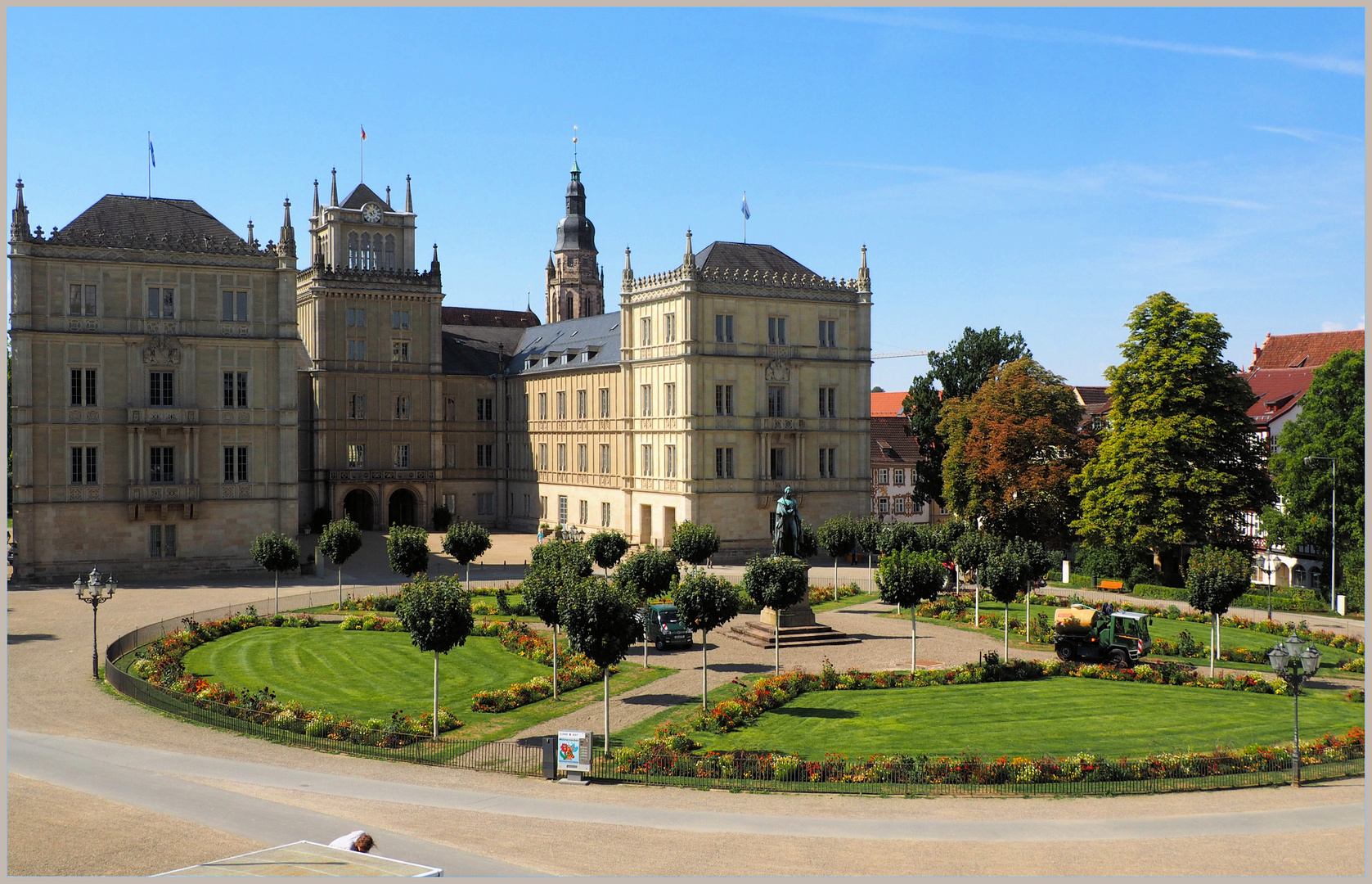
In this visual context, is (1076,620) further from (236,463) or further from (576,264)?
(576,264)

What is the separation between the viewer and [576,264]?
141375 millimetres

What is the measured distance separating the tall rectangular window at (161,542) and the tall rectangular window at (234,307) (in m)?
12.3

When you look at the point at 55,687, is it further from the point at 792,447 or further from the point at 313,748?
the point at 792,447

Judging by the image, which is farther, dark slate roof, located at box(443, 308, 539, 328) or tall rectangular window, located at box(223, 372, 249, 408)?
dark slate roof, located at box(443, 308, 539, 328)

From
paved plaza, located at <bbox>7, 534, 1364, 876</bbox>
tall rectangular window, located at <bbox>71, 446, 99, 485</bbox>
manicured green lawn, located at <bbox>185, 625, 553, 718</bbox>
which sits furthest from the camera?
tall rectangular window, located at <bbox>71, 446, 99, 485</bbox>

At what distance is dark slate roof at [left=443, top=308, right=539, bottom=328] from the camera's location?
12200 cm

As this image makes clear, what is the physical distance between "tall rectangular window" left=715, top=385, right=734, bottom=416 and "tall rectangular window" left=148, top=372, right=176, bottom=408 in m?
31.9

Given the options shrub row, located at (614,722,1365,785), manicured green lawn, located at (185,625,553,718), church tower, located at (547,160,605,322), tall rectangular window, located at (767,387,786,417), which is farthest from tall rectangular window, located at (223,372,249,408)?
church tower, located at (547,160,605,322)

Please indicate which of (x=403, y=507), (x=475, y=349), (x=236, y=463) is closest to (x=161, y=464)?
(x=236, y=463)

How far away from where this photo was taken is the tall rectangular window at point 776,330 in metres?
76.5

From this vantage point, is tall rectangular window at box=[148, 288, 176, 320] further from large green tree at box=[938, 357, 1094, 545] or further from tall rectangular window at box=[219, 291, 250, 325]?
large green tree at box=[938, 357, 1094, 545]

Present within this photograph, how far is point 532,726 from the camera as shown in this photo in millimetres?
34656

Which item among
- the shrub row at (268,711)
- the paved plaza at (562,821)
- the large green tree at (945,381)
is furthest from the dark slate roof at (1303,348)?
the shrub row at (268,711)

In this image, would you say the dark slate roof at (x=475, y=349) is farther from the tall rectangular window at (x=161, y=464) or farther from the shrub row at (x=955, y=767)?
the shrub row at (x=955, y=767)
